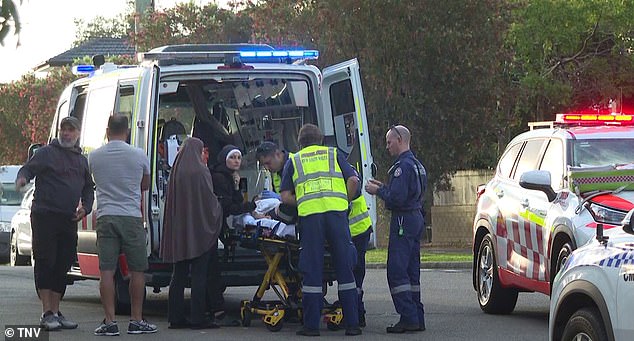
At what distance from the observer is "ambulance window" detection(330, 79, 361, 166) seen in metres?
12.6

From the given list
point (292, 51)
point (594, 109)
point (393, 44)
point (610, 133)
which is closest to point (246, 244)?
point (292, 51)

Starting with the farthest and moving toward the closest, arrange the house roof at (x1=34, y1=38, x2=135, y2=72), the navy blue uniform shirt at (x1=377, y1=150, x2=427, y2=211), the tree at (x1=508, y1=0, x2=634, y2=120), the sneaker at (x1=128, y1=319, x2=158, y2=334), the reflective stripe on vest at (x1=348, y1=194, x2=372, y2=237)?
the house roof at (x1=34, y1=38, x2=135, y2=72), the tree at (x1=508, y1=0, x2=634, y2=120), the reflective stripe on vest at (x1=348, y1=194, x2=372, y2=237), the navy blue uniform shirt at (x1=377, y1=150, x2=427, y2=211), the sneaker at (x1=128, y1=319, x2=158, y2=334)

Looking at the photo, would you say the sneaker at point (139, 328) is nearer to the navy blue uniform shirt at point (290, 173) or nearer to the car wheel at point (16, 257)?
the navy blue uniform shirt at point (290, 173)

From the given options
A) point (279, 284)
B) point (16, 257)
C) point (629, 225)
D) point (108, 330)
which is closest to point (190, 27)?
point (16, 257)

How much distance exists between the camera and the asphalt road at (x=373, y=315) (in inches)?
442

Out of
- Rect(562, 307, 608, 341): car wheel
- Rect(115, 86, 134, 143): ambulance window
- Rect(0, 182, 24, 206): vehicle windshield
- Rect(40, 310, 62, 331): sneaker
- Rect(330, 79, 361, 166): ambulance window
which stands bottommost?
Rect(40, 310, 62, 331): sneaker

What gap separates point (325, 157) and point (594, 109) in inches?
925

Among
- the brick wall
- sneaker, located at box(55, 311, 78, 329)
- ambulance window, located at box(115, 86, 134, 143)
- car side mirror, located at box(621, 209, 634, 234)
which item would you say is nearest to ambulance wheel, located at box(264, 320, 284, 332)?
sneaker, located at box(55, 311, 78, 329)

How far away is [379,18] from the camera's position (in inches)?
1024

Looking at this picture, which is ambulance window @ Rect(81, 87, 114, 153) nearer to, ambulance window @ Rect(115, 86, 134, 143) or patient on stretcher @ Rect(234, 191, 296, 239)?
ambulance window @ Rect(115, 86, 134, 143)

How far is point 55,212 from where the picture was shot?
11.5 meters

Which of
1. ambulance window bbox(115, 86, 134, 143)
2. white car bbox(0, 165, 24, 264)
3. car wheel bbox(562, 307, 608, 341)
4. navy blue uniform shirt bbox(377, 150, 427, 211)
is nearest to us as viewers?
car wheel bbox(562, 307, 608, 341)

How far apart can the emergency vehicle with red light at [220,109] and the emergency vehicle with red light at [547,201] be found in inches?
52.3

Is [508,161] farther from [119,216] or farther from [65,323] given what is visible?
[65,323]
